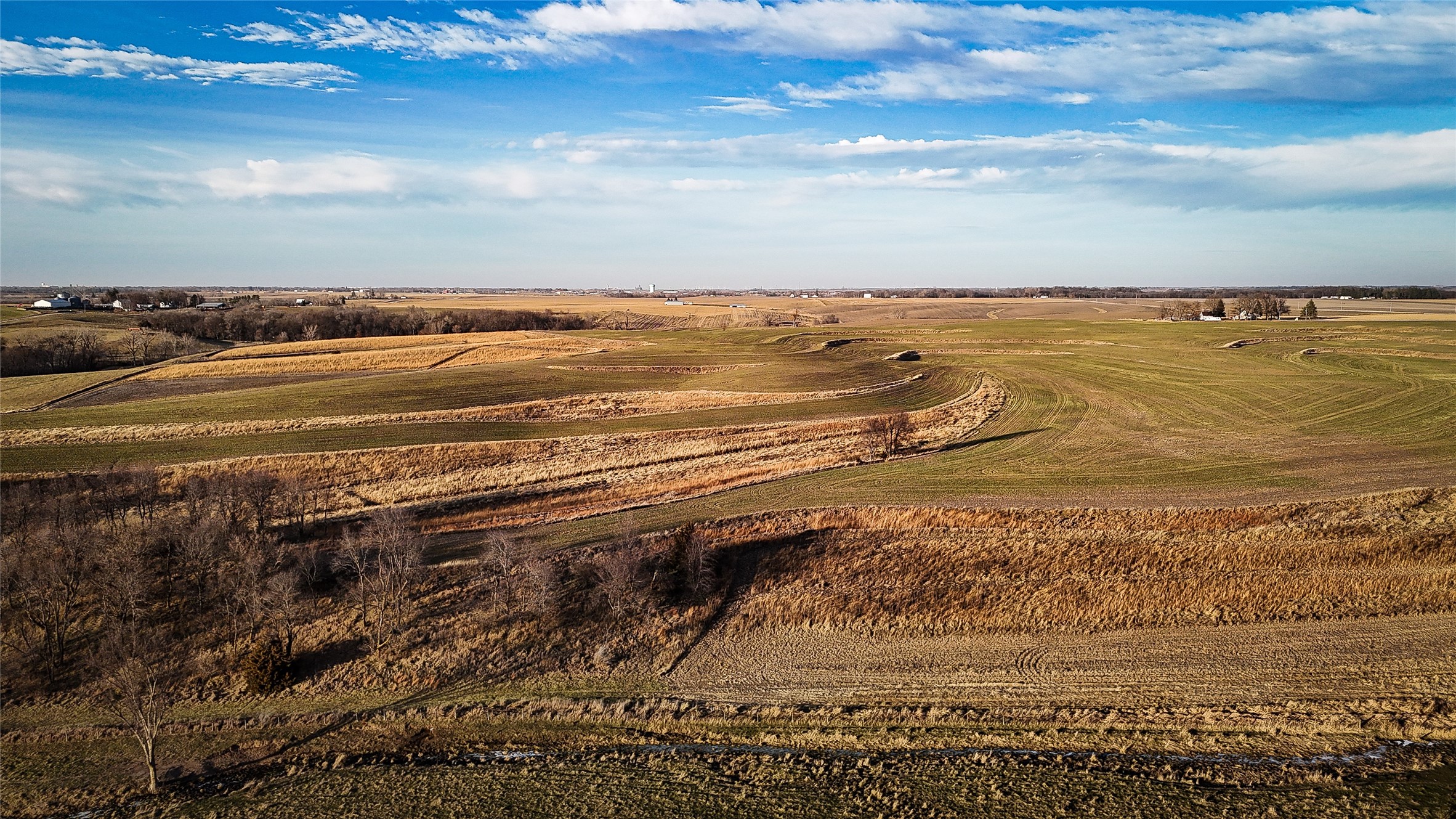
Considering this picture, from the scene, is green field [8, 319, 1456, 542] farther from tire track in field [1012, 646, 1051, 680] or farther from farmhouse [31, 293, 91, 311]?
farmhouse [31, 293, 91, 311]

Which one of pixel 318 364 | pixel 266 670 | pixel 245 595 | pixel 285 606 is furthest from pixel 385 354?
pixel 266 670

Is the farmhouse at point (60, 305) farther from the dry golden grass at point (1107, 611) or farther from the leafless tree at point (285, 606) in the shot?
the dry golden grass at point (1107, 611)

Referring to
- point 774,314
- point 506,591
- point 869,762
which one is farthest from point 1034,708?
point 774,314

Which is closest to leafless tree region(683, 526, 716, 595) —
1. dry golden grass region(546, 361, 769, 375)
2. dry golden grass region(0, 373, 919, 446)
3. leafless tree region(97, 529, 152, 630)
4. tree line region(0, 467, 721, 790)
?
tree line region(0, 467, 721, 790)

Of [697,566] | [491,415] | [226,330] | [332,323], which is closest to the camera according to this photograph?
[697,566]

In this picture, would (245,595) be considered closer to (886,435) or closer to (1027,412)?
(886,435)

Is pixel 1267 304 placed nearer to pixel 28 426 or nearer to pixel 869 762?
pixel 869 762
